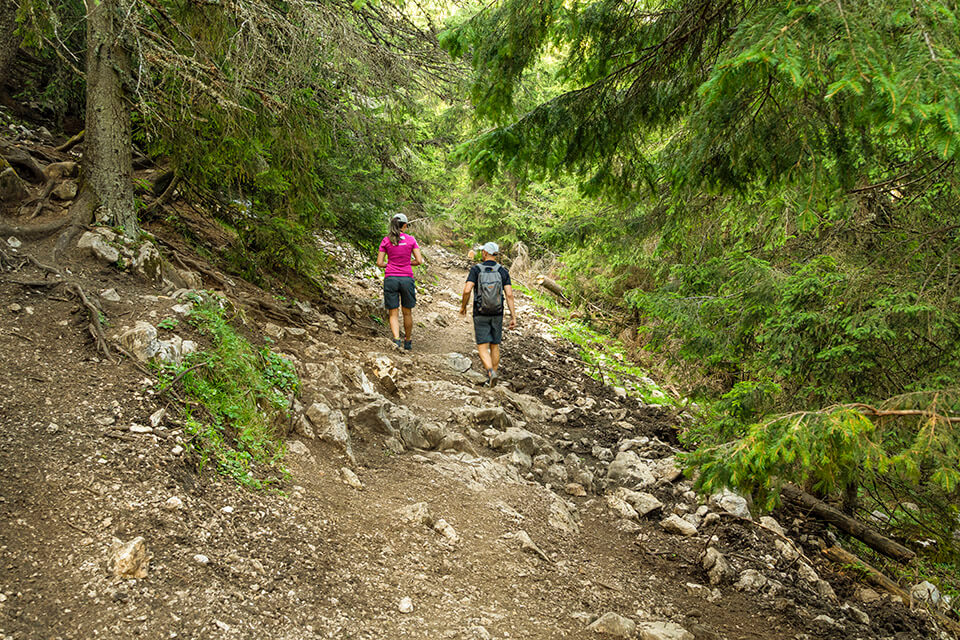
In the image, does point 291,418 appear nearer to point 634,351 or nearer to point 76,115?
point 76,115

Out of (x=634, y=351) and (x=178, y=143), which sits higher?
(x=178, y=143)

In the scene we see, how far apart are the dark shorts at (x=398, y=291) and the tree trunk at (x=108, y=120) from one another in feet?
12.1

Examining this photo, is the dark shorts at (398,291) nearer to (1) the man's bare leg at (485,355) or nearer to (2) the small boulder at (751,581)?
(1) the man's bare leg at (485,355)

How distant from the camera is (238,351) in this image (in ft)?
15.0

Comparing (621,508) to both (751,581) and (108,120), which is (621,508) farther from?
(108,120)

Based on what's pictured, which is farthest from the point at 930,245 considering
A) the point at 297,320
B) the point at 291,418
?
the point at 297,320

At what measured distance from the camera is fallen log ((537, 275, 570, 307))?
1662 cm

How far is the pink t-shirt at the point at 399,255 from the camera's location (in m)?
8.05

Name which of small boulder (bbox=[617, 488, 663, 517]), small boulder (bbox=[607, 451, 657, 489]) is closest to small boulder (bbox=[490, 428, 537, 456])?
small boulder (bbox=[607, 451, 657, 489])

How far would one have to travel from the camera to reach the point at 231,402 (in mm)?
4137

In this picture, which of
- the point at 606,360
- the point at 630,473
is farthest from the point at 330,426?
the point at 606,360

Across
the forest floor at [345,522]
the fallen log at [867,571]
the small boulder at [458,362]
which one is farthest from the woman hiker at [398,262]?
the fallen log at [867,571]

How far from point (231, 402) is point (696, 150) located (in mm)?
4373

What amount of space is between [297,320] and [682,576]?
18.5ft
